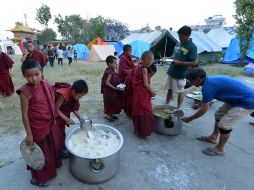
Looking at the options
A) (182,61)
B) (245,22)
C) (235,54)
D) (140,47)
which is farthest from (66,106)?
(235,54)

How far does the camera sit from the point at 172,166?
2.66m

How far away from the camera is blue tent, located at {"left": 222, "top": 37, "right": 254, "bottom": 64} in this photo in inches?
507

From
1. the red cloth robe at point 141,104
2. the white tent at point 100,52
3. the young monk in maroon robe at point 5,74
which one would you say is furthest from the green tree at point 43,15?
the red cloth robe at point 141,104

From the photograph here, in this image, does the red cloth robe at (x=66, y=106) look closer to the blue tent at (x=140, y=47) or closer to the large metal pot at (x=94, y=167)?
the large metal pot at (x=94, y=167)

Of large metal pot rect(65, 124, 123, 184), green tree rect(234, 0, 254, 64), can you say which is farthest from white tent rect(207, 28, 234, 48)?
large metal pot rect(65, 124, 123, 184)

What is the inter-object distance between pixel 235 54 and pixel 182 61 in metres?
11.6

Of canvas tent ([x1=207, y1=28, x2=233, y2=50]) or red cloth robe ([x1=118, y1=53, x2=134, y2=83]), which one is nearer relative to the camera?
red cloth robe ([x1=118, y1=53, x2=134, y2=83])

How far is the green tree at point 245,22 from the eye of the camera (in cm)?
1142

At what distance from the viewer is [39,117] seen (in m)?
2.01

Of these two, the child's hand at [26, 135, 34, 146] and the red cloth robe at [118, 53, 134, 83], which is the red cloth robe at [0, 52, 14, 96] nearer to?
the red cloth robe at [118, 53, 134, 83]

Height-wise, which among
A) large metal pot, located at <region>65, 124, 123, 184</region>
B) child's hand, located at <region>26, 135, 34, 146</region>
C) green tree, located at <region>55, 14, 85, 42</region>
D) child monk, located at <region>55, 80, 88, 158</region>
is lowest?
large metal pot, located at <region>65, 124, 123, 184</region>

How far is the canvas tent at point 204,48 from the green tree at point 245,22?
187 cm

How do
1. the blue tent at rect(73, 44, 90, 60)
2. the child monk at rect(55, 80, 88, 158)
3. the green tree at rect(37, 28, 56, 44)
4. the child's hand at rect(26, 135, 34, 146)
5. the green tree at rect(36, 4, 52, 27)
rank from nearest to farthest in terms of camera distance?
the child's hand at rect(26, 135, 34, 146) < the child monk at rect(55, 80, 88, 158) < the blue tent at rect(73, 44, 90, 60) < the green tree at rect(36, 4, 52, 27) < the green tree at rect(37, 28, 56, 44)

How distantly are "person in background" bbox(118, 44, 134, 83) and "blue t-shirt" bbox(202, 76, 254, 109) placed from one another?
5.82ft
